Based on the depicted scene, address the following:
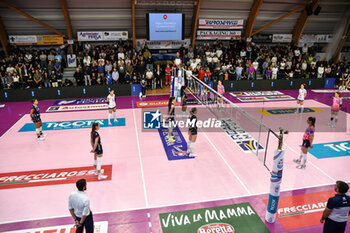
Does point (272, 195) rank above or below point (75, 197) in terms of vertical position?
below

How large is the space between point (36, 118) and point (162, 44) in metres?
16.2

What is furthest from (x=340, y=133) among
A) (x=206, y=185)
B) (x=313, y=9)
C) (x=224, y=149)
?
(x=313, y=9)

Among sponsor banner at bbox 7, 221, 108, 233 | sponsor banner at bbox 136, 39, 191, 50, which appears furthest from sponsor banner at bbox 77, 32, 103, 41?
sponsor banner at bbox 7, 221, 108, 233

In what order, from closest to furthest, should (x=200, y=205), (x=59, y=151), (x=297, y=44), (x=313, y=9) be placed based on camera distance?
1. (x=200, y=205)
2. (x=59, y=151)
3. (x=313, y=9)
4. (x=297, y=44)

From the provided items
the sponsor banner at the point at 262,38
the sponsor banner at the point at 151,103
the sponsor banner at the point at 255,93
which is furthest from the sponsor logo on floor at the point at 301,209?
the sponsor banner at the point at 262,38

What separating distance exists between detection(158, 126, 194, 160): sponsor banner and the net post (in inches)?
161

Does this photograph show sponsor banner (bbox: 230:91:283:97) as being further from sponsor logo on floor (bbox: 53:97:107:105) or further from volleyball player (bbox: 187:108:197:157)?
volleyball player (bbox: 187:108:197:157)

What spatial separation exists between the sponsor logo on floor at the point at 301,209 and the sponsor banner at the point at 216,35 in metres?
19.9

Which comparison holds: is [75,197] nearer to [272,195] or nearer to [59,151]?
[272,195]

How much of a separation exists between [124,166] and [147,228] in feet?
10.9

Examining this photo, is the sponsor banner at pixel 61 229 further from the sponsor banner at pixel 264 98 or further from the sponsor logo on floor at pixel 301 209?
the sponsor banner at pixel 264 98

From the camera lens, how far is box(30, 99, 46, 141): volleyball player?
1053cm

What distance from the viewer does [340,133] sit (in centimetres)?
1231

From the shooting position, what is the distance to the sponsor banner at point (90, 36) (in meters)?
22.7
